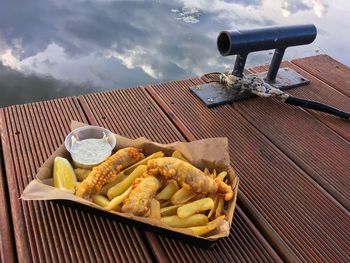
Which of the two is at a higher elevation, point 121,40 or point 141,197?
point 141,197

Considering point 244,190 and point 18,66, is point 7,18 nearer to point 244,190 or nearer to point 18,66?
point 18,66

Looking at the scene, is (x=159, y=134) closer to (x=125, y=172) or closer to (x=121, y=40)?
(x=125, y=172)

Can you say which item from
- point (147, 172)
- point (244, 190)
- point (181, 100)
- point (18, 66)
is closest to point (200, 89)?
point (181, 100)

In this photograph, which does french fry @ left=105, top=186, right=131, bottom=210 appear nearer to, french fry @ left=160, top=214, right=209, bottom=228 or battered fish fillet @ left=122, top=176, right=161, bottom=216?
battered fish fillet @ left=122, top=176, right=161, bottom=216

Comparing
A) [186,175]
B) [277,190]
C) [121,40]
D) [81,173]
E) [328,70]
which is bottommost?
[121,40]

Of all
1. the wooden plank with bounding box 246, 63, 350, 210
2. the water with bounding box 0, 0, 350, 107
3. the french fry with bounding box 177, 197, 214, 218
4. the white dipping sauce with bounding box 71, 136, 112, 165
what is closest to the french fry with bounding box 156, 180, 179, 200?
the french fry with bounding box 177, 197, 214, 218

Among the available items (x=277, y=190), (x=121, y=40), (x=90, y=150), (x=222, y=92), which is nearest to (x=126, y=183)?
(x=90, y=150)
